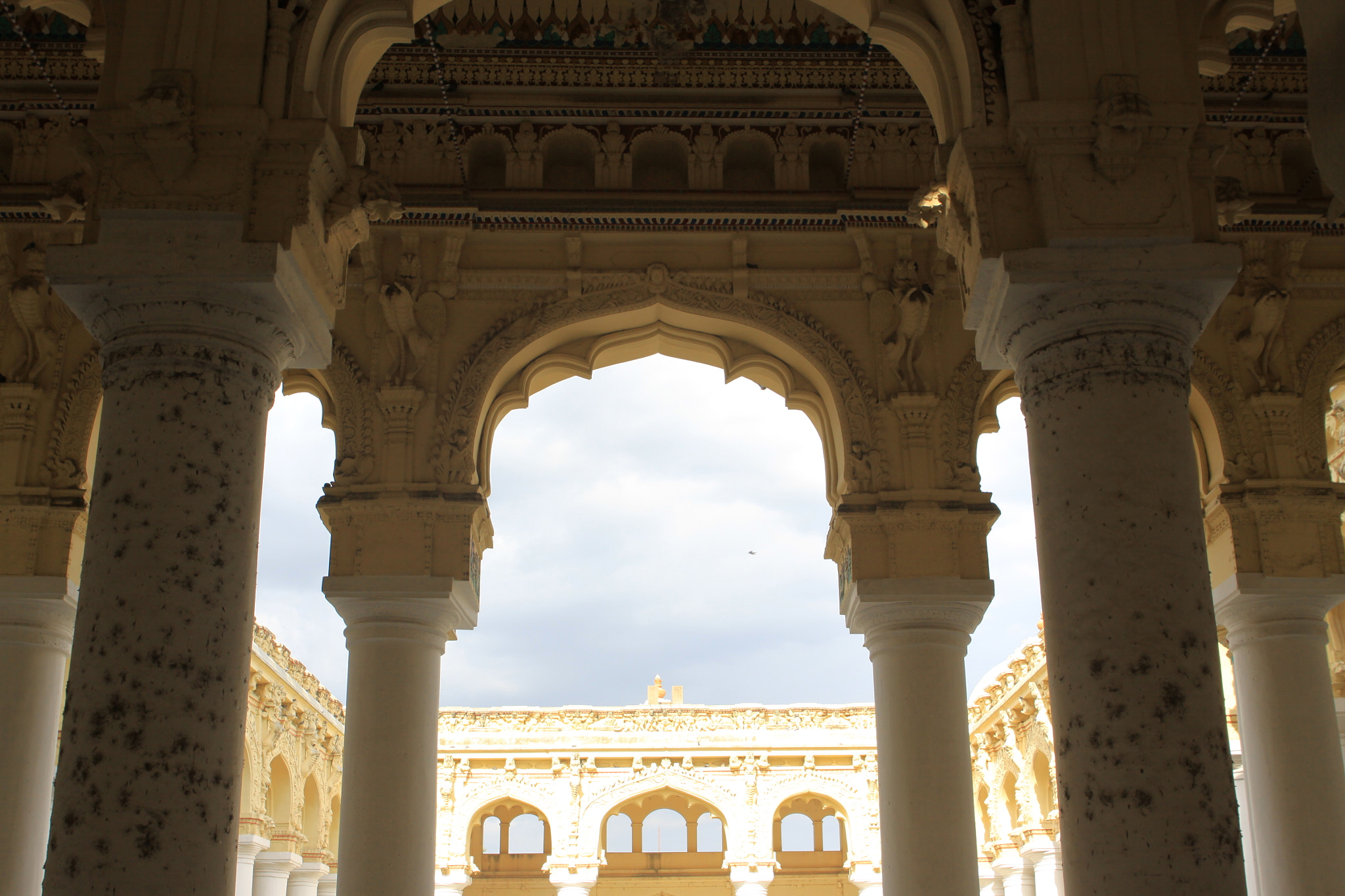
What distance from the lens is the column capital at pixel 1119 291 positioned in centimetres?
451

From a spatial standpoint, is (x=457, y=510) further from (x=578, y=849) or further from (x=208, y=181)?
(x=578, y=849)

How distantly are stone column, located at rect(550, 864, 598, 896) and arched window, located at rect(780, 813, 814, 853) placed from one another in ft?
14.6

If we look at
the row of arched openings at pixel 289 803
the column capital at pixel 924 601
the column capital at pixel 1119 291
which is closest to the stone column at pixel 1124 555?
the column capital at pixel 1119 291

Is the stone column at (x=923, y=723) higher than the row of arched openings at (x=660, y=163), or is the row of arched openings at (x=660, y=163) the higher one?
the row of arched openings at (x=660, y=163)

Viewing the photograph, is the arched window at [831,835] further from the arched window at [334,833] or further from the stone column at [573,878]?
the arched window at [334,833]

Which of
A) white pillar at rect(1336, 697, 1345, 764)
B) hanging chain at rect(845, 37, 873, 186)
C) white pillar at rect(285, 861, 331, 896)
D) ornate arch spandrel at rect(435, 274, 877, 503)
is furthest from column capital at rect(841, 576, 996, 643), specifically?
white pillar at rect(285, 861, 331, 896)

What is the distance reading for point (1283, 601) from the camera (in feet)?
25.5

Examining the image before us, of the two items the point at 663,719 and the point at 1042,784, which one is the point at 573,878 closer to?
the point at 663,719

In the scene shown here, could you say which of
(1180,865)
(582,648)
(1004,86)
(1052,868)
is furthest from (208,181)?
(582,648)

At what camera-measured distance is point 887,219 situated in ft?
28.5

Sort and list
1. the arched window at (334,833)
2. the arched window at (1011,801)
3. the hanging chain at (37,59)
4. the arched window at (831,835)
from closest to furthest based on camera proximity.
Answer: the hanging chain at (37,59)
the arched window at (1011,801)
the arched window at (334,833)
the arched window at (831,835)

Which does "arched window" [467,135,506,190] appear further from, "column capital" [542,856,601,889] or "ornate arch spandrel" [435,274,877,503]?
"column capital" [542,856,601,889]

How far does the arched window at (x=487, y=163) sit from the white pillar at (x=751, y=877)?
17.3 m

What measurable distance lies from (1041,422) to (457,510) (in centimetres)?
413
